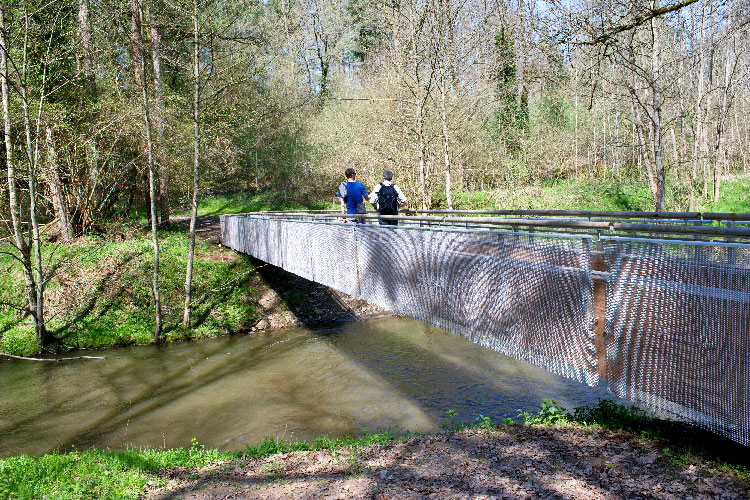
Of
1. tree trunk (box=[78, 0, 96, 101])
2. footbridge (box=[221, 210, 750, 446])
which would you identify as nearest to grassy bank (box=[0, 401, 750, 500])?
footbridge (box=[221, 210, 750, 446])

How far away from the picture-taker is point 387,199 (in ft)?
31.3

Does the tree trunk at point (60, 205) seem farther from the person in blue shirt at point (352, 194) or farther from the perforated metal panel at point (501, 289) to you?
the perforated metal panel at point (501, 289)

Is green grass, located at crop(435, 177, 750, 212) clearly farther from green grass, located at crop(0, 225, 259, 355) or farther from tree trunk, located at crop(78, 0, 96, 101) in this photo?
tree trunk, located at crop(78, 0, 96, 101)

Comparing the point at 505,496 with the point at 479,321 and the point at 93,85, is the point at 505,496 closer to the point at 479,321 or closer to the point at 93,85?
the point at 479,321

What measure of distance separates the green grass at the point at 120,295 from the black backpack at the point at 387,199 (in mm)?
7062

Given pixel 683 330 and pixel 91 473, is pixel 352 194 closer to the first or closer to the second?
pixel 91 473

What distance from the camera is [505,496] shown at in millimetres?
4559

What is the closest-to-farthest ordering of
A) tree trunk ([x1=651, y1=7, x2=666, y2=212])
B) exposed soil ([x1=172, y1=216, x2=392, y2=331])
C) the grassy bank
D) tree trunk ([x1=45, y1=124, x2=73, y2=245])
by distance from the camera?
the grassy bank < tree trunk ([x1=651, y1=7, x2=666, y2=212]) < exposed soil ([x1=172, y1=216, x2=392, y2=331]) < tree trunk ([x1=45, y1=124, x2=73, y2=245])

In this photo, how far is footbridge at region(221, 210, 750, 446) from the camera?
3.48 meters

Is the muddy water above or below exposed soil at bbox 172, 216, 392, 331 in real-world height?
below

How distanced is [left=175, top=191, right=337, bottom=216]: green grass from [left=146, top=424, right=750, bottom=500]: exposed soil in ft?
79.2

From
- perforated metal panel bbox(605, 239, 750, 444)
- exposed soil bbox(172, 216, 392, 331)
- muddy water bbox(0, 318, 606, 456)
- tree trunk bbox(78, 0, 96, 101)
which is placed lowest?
muddy water bbox(0, 318, 606, 456)

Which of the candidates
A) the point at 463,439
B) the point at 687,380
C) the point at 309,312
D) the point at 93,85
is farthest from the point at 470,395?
the point at 93,85

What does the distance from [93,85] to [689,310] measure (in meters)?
18.6
